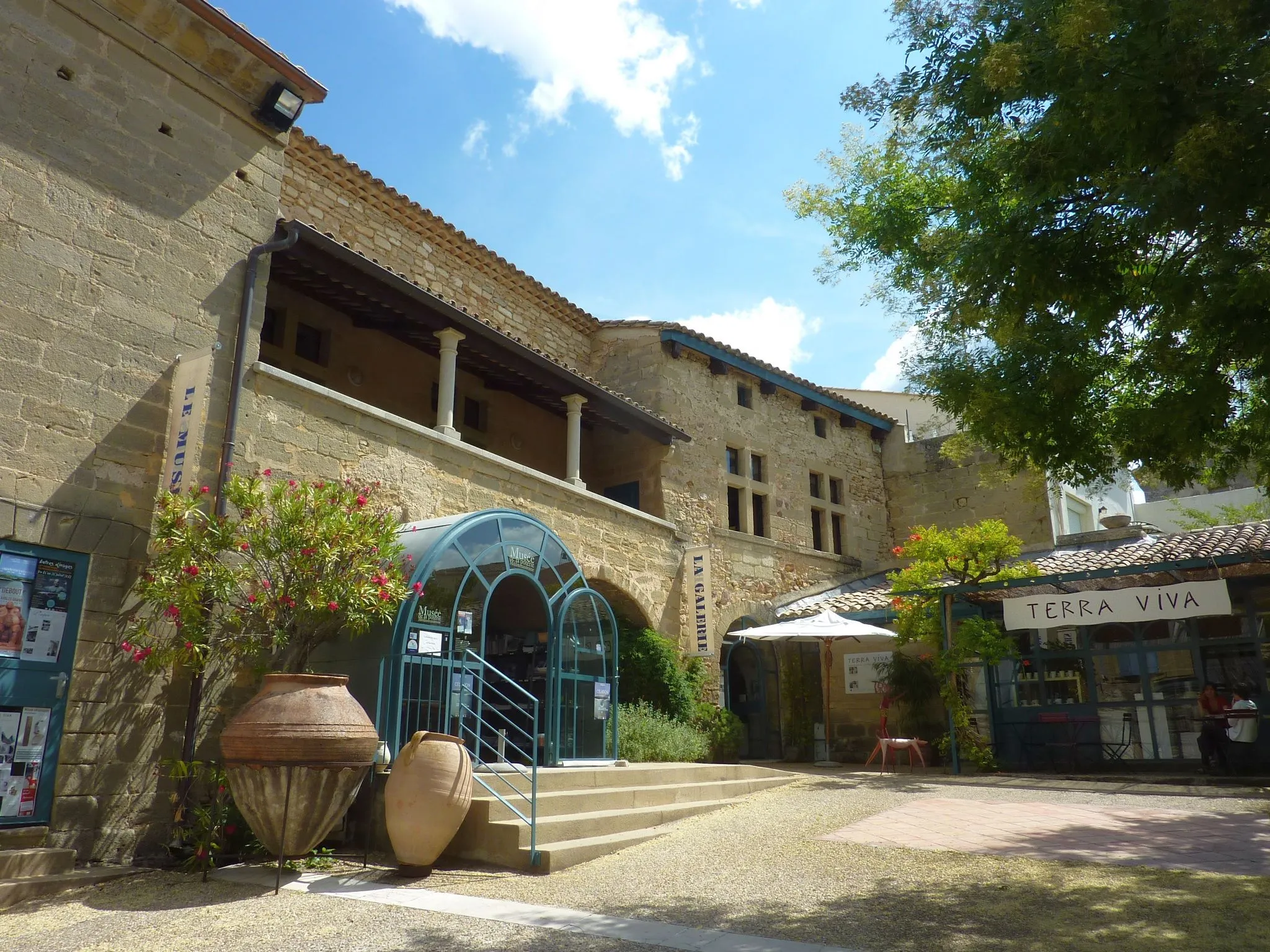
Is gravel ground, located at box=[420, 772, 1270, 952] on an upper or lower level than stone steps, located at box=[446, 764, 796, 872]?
lower

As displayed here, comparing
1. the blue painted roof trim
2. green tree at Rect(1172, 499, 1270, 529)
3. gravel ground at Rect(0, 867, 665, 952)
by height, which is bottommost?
gravel ground at Rect(0, 867, 665, 952)

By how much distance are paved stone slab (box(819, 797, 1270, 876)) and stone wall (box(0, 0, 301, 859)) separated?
505 centimetres

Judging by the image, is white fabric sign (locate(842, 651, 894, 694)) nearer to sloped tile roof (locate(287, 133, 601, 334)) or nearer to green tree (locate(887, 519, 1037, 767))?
green tree (locate(887, 519, 1037, 767))

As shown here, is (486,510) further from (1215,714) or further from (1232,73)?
(1215,714)

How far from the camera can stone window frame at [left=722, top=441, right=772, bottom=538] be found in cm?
1476

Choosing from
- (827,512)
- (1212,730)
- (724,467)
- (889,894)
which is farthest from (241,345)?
(827,512)

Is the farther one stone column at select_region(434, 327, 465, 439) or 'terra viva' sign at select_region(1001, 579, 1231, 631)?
'terra viva' sign at select_region(1001, 579, 1231, 631)

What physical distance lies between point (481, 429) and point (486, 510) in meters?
4.42

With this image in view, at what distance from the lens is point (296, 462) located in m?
7.99

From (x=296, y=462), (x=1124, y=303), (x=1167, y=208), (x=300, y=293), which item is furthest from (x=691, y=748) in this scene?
(x=1167, y=208)

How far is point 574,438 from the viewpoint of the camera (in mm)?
11844

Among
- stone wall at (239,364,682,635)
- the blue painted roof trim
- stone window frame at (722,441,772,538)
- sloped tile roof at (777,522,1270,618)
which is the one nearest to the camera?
stone wall at (239,364,682,635)

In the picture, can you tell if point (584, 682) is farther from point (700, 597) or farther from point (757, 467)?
point (757, 467)

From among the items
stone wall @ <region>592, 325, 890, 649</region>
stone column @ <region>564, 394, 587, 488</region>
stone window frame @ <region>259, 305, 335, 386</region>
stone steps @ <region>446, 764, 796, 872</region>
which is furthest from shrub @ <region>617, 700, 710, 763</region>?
stone window frame @ <region>259, 305, 335, 386</region>
